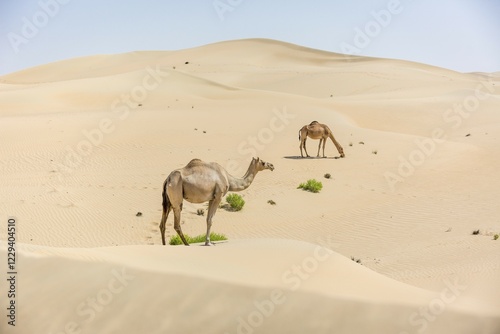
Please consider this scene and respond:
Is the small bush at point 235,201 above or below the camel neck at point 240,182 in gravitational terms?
below

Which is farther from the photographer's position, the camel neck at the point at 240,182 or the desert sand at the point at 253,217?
the camel neck at the point at 240,182

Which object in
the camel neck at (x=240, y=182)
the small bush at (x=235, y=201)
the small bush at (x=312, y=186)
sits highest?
the camel neck at (x=240, y=182)

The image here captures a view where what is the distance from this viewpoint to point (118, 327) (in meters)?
6.01

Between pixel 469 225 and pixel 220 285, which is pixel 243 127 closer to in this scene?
pixel 469 225

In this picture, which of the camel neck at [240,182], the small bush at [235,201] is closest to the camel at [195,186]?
the camel neck at [240,182]

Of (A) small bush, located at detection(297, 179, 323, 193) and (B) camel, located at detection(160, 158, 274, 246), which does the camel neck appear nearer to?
(B) camel, located at detection(160, 158, 274, 246)

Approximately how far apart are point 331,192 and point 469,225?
5080 millimetres

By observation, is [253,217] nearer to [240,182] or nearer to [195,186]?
[240,182]

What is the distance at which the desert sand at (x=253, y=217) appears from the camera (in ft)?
20.3

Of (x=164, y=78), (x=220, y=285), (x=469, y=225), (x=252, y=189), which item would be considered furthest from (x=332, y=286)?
(x=164, y=78)

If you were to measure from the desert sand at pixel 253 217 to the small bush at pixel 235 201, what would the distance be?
0.84ft

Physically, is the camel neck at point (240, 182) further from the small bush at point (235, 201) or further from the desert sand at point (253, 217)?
the small bush at point (235, 201)

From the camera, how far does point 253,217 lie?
1681 centimetres

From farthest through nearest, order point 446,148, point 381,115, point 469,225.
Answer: point 381,115
point 446,148
point 469,225
